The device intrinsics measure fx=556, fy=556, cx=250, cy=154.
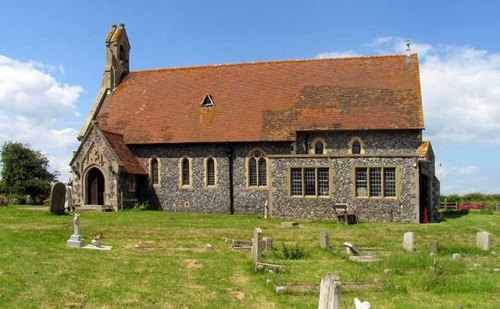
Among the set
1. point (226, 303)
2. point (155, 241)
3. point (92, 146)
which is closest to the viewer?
point (226, 303)

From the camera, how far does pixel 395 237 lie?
922 inches

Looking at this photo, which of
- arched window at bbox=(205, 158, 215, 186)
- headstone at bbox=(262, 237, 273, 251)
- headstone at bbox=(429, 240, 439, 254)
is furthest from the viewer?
arched window at bbox=(205, 158, 215, 186)

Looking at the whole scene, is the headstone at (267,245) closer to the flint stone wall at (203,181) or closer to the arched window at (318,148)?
the flint stone wall at (203,181)

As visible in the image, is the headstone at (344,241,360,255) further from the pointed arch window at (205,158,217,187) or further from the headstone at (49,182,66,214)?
the pointed arch window at (205,158,217,187)

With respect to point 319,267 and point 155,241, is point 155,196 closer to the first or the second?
point 155,241

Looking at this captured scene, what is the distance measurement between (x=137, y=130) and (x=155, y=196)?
4723 mm

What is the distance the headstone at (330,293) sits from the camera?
641cm

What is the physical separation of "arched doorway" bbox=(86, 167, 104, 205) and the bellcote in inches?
331

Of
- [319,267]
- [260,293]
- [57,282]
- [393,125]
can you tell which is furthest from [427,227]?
[57,282]

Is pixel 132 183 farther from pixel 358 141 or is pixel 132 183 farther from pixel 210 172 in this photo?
pixel 358 141

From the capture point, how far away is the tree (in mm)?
47812

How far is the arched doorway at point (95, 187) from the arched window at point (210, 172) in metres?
6.96

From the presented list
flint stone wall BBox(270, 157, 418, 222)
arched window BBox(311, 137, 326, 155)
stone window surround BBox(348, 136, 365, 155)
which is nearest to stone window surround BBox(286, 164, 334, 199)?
flint stone wall BBox(270, 157, 418, 222)

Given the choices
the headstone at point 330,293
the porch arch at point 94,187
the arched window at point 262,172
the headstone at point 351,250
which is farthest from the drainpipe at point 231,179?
the headstone at point 330,293
